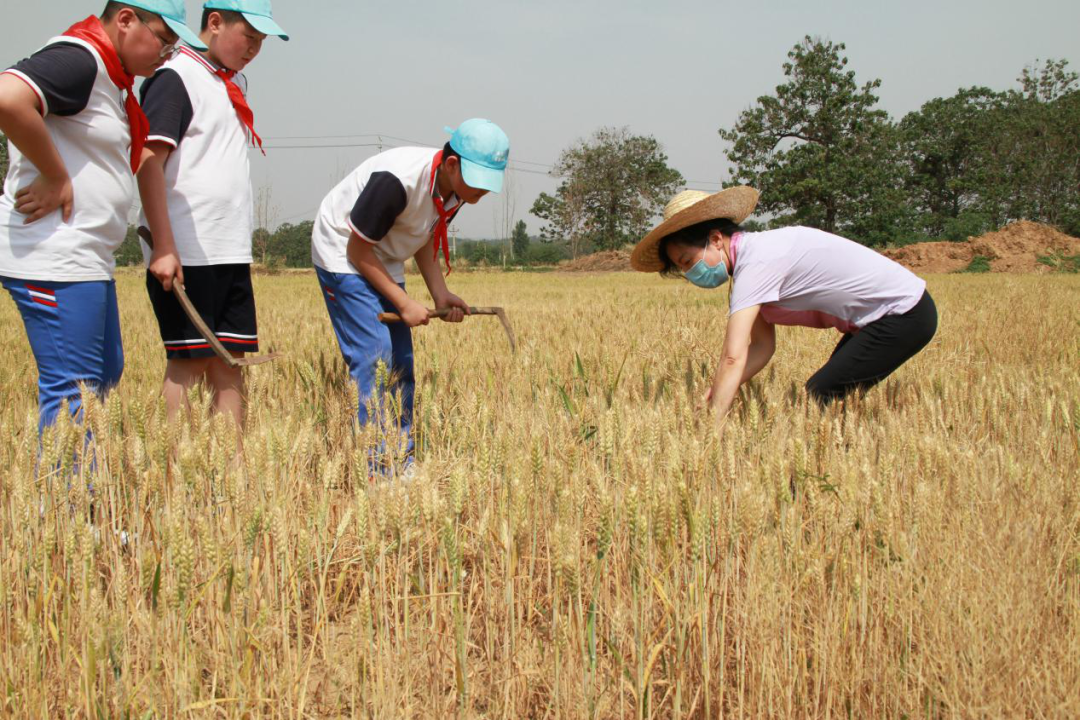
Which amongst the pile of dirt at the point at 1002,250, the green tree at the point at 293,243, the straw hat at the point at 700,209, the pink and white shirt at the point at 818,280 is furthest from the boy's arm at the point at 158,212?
the green tree at the point at 293,243

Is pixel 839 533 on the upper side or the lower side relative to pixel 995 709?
upper

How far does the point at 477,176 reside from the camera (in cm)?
260

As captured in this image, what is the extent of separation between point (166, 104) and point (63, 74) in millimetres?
440

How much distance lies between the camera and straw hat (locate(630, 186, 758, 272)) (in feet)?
9.32

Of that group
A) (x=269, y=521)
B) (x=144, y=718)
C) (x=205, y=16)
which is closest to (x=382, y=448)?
(x=269, y=521)

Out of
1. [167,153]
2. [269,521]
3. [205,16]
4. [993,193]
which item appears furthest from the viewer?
[993,193]

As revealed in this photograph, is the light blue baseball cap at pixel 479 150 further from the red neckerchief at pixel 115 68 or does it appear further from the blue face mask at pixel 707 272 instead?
the red neckerchief at pixel 115 68

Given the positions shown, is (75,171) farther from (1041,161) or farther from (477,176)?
(1041,161)

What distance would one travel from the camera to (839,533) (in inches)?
64.8

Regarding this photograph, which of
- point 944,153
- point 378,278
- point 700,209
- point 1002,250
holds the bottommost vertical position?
point 378,278

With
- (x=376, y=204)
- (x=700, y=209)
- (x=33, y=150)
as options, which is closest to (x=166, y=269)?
(x=33, y=150)

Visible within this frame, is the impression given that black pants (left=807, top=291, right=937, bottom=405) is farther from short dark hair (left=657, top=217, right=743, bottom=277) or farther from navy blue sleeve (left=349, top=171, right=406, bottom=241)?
navy blue sleeve (left=349, top=171, right=406, bottom=241)

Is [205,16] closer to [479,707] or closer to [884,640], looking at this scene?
[479,707]

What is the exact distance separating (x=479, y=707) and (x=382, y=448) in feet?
3.72
